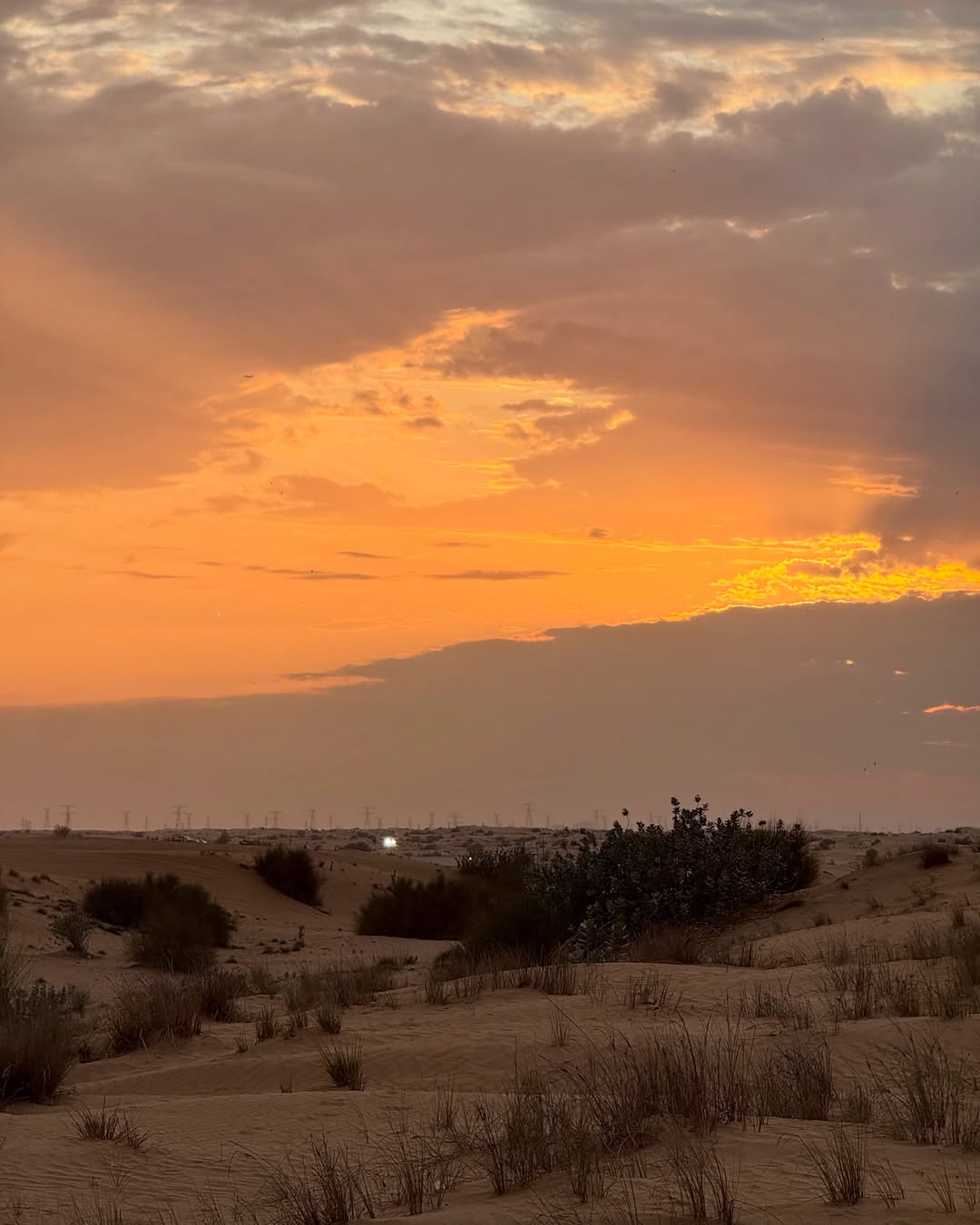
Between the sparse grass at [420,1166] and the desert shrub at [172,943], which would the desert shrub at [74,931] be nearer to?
the desert shrub at [172,943]

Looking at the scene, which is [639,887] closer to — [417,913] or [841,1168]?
[417,913]

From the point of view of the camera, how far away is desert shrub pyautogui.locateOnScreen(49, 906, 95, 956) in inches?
1156

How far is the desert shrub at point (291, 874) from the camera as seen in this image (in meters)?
45.3

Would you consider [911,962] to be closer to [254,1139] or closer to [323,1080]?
[323,1080]

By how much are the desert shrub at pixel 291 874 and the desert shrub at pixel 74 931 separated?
13.5 meters

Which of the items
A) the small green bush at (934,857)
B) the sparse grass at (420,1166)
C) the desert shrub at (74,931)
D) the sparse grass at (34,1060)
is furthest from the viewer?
the desert shrub at (74,931)

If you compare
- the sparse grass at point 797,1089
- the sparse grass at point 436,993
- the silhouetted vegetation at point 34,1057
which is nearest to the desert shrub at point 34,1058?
the silhouetted vegetation at point 34,1057

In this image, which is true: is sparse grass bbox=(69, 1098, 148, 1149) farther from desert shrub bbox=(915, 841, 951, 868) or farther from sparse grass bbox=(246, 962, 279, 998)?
desert shrub bbox=(915, 841, 951, 868)

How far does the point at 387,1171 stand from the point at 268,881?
1500 inches

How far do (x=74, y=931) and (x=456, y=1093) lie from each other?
20770 millimetres

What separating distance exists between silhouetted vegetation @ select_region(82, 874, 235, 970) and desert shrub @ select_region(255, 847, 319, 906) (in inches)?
191

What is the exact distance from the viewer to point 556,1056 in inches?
478

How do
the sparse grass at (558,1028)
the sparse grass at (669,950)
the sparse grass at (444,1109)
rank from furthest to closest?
1. the sparse grass at (669,950)
2. the sparse grass at (558,1028)
3. the sparse grass at (444,1109)

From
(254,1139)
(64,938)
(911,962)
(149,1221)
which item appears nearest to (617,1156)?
(149,1221)
